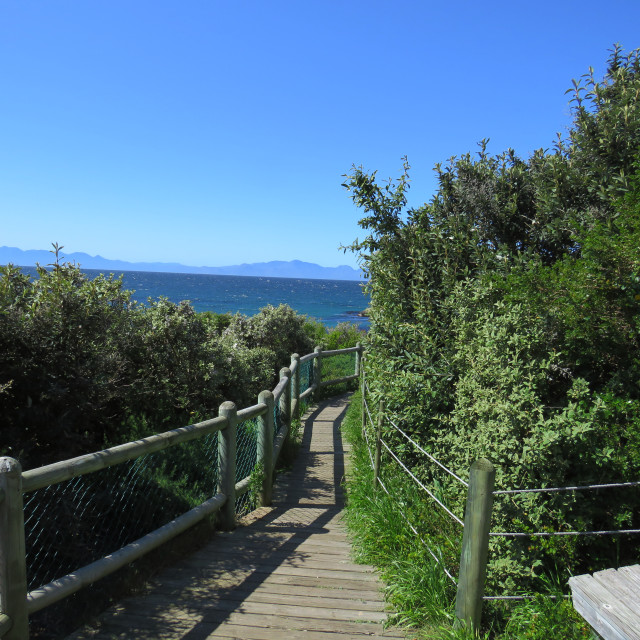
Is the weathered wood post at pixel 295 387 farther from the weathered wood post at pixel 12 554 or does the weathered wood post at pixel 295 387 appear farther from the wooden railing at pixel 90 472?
the weathered wood post at pixel 12 554

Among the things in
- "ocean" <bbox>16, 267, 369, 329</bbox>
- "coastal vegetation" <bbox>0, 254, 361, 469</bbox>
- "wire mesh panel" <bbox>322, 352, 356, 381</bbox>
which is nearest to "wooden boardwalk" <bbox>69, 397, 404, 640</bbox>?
"coastal vegetation" <bbox>0, 254, 361, 469</bbox>

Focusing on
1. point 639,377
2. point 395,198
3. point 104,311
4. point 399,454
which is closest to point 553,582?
point 639,377

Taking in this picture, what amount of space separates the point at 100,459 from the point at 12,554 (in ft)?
2.35

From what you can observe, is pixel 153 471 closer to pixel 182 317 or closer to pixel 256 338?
pixel 182 317

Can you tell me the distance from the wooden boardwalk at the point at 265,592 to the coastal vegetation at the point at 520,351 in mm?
301

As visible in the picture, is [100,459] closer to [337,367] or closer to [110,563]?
[110,563]

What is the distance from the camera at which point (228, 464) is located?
478 cm

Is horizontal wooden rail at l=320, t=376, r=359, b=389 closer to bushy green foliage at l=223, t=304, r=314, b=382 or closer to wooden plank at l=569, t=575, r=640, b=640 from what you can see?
bushy green foliage at l=223, t=304, r=314, b=382

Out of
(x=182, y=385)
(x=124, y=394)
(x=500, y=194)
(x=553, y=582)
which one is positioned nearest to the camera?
(x=553, y=582)

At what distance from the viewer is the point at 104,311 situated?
5582 mm

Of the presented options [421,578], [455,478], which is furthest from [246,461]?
[421,578]

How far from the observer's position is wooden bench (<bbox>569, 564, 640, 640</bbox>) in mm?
2195

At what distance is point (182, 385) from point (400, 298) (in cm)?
321

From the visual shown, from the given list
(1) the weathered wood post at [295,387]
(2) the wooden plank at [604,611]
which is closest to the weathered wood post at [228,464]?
(2) the wooden plank at [604,611]
